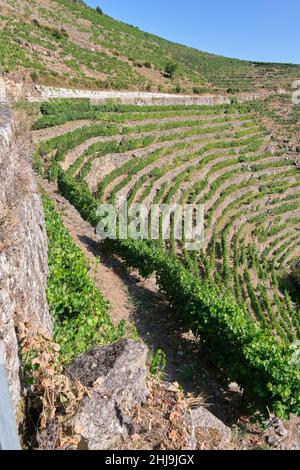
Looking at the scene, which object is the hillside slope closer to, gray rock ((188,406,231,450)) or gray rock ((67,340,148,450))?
gray rock ((67,340,148,450))

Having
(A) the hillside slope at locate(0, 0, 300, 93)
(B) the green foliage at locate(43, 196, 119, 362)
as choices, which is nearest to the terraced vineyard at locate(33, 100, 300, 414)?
(B) the green foliage at locate(43, 196, 119, 362)

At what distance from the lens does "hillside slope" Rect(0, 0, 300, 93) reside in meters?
38.7

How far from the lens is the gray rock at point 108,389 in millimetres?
4375

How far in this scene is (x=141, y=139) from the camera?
32375 millimetres

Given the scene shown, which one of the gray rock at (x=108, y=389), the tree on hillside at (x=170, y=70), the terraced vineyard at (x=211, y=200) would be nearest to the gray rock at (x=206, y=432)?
the gray rock at (x=108, y=389)

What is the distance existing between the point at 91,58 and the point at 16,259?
167 feet

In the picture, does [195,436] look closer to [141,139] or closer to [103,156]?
[103,156]

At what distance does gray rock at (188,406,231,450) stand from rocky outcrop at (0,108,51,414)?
239 cm

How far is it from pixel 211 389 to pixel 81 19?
69.3 meters

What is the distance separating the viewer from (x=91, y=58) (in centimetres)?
5044

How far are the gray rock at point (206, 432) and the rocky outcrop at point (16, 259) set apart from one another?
7.85 ft

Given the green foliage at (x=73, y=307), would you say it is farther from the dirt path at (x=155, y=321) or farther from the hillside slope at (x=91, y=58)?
the hillside slope at (x=91, y=58)

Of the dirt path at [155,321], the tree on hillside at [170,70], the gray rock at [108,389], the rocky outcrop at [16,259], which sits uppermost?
the tree on hillside at [170,70]

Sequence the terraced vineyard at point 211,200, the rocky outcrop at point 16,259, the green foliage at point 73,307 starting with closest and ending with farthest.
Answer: the rocky outcrop at point 16,259
the green foliage at point 73,307
the terraced vineyard at point 211,200
